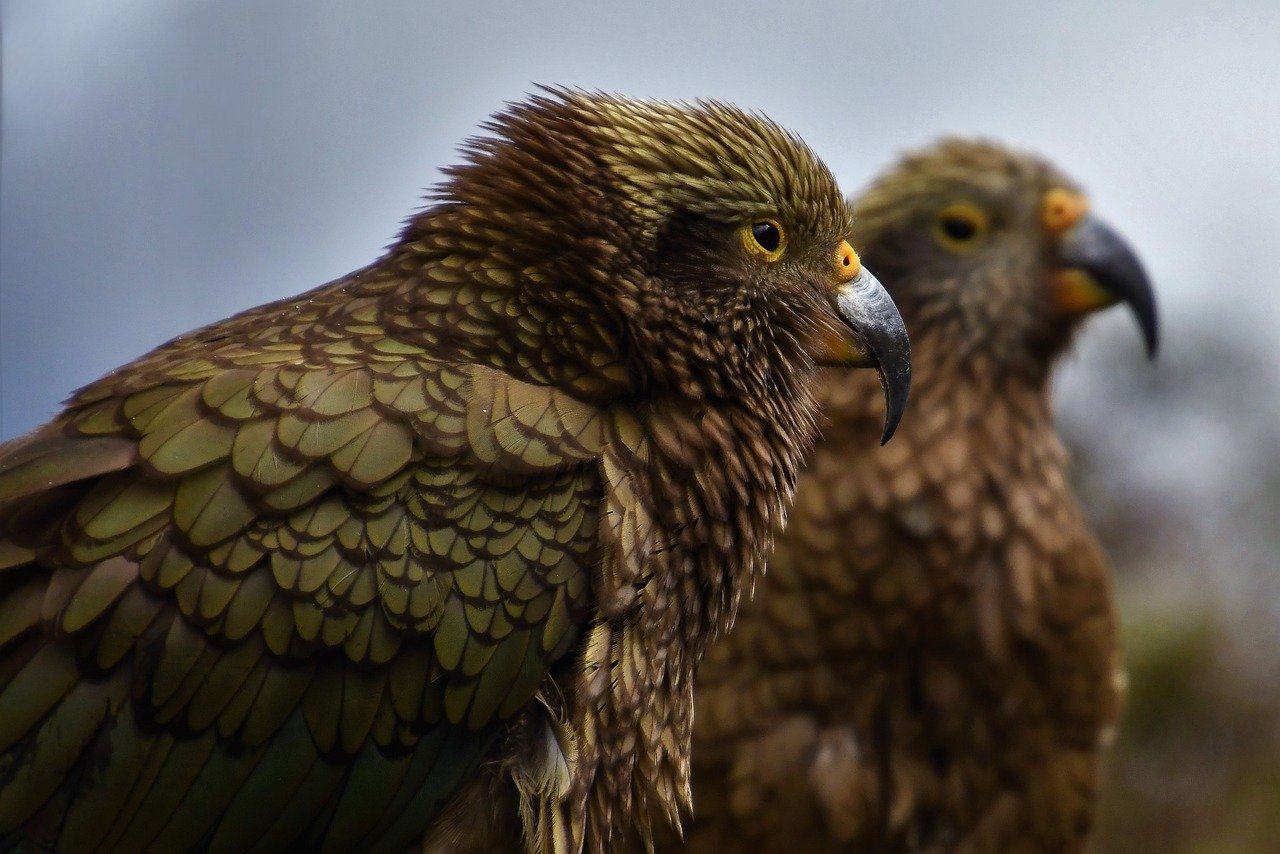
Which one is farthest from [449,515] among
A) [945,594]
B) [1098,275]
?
[1098,275]

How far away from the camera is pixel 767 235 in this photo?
3148mm

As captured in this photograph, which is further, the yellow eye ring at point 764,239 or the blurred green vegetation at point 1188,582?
the blurred green vegetation at point 1188,582

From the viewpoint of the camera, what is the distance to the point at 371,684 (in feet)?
8.70

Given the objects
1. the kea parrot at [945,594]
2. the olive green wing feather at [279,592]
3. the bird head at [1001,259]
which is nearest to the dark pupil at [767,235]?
the olive green wing feather at [279,592]

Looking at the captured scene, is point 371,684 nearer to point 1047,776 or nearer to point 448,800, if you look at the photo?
point 448,800

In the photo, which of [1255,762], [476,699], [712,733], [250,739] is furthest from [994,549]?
[1255,762]

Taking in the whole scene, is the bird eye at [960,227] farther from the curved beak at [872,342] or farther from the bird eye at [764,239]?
the bird eye at [764,239]

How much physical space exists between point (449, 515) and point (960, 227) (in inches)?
115

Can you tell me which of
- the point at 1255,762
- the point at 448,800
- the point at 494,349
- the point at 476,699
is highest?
the point at 494,349

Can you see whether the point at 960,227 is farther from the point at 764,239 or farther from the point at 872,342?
the point at 764,239

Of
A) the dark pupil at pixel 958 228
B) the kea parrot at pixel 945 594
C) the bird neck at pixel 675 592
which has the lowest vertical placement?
the kea parrot at pixel 945 594

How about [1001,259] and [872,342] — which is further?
[1001,259]

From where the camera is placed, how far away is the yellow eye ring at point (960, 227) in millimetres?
5066

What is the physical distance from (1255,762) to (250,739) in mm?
7454
